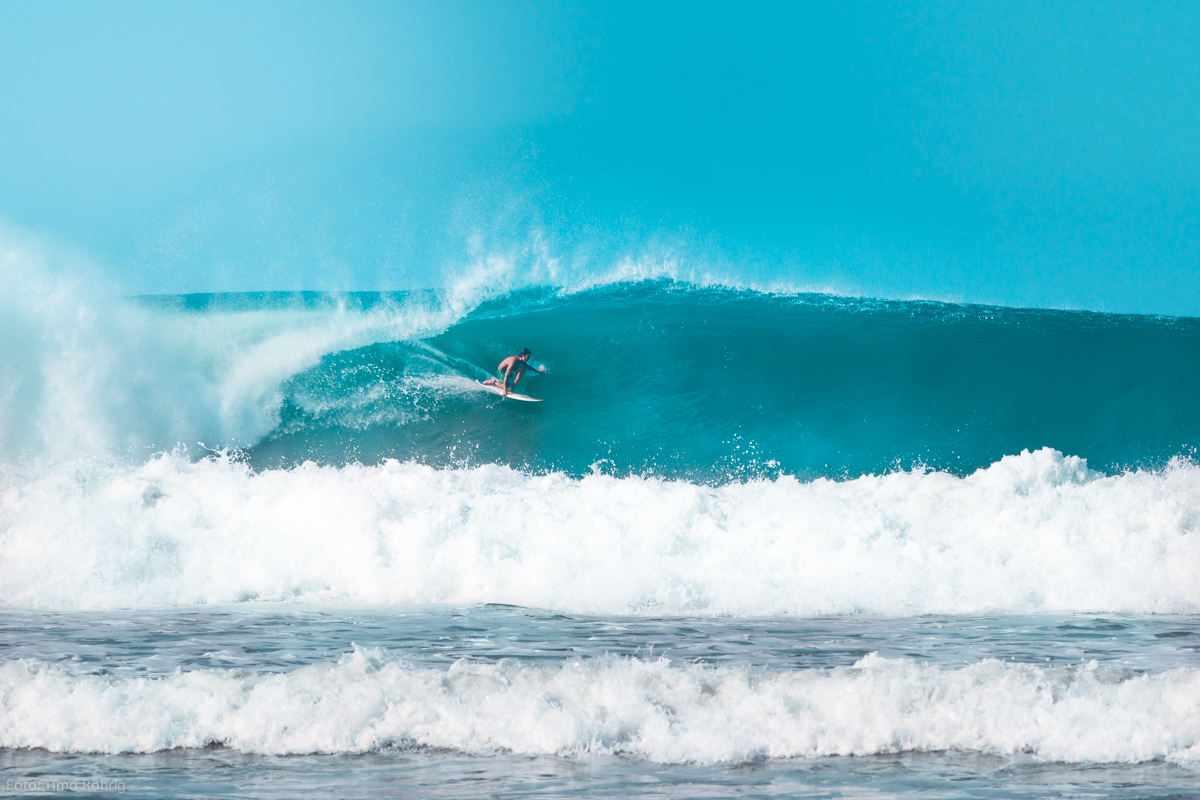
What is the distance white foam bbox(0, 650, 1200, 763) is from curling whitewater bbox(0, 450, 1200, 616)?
243cm

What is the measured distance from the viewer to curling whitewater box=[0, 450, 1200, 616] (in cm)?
650

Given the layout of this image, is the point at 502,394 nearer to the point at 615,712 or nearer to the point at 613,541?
the point at 613,541

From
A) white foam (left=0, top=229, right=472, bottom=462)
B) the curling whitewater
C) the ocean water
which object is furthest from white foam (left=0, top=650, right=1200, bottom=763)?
white foam (left=0, top=229, right=472, bottom=462)

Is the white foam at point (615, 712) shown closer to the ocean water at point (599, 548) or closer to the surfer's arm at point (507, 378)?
the ocean water at point (599, 548)

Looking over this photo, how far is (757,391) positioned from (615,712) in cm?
861

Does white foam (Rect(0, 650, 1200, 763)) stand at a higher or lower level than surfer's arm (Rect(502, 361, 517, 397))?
lower

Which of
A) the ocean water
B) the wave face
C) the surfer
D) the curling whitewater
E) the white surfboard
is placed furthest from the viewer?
the surfer

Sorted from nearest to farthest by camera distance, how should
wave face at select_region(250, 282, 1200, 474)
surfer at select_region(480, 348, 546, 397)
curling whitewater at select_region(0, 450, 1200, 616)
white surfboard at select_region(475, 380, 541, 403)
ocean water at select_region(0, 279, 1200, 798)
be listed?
ocean water at select_region(0, 279, 1200, 798) → curling whitewater at select_region(0, 450, 1200, 616) → wave face at select_region(250, 282, 1200, 474) → white surfboard at select_region(475, 380, 541, 403) → surfer at select_region(480, 348, 546, 397)

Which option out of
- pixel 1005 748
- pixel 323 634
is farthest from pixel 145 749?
pixel 1005 748

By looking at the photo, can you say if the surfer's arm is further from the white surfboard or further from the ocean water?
the ocean water

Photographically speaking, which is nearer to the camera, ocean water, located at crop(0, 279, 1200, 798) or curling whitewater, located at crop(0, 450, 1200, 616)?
ocean water, located at crop(0, 279, 1200, 798)

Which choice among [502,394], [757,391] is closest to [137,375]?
[502,394]

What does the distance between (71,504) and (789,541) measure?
254 inches

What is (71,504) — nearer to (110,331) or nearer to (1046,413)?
(110,331)
